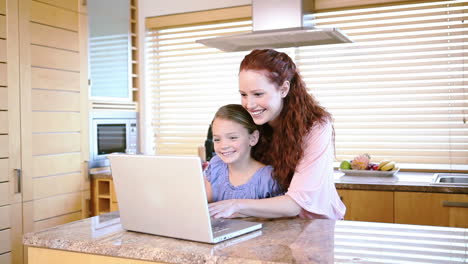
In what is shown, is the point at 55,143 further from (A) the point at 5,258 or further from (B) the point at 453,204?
(B) the point at 453,204

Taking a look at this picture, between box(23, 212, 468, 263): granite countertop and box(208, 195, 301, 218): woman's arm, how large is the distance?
32 mm

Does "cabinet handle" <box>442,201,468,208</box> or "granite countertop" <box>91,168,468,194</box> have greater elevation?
"granite countertop" <box>91,168,468,194</box>

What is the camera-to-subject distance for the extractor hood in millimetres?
3229

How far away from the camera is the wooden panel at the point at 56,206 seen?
3353 mm

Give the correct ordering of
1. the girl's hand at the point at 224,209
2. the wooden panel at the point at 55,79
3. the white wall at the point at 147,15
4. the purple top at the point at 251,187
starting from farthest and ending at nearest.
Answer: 1. the white wall at the point at 147,15
2. the wooden panel at the point at 55,79
3. the purple top at the point at 251,187
4. the girl's hand at the point at 224,209

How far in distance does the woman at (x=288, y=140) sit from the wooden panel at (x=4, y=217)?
1.92 meters

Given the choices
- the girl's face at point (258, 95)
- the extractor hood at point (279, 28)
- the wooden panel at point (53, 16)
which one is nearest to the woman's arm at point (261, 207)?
the girl's face at point (258, 95)

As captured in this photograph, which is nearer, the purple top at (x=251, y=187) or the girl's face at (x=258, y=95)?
the girl's face at (x=258, y=95)

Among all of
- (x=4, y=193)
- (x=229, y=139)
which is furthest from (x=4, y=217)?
(x=229, y=139)

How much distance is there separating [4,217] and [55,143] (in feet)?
1.95

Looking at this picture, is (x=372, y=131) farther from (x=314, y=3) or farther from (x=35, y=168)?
(x=35, y=168)

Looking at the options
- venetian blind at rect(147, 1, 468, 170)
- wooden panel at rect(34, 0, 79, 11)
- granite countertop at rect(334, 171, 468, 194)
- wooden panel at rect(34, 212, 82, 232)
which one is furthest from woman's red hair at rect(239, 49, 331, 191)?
wooden panel at rect(34, 0, 79, 11)

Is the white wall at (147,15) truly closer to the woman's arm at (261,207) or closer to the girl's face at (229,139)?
the girl's face at (229,139)

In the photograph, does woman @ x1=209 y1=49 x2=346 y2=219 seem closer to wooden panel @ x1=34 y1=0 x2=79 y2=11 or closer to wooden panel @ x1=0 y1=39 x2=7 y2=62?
wooden panel @ x1=0 y1=39 x2=7 y2=62
